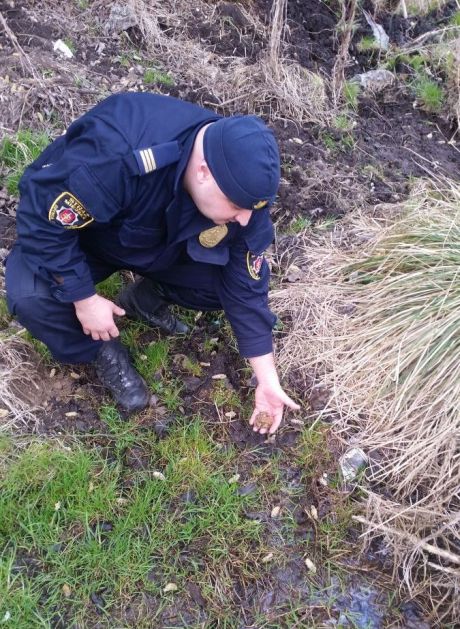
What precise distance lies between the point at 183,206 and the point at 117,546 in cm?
126

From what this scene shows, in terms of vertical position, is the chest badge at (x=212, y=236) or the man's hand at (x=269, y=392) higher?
the chest badge at (x=212, y=236)

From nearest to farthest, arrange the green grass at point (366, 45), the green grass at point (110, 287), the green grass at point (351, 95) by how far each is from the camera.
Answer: the green grass at point (110, 287) → the green grass at point (351, 95) → the green grass at point (366, 45)

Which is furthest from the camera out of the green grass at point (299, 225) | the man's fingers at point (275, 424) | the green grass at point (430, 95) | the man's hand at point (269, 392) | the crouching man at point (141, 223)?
the green grass at point (430, 95)

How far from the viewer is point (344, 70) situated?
4.58 m

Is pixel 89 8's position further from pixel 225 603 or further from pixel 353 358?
pixel 225 603

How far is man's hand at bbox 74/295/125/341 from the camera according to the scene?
220cm

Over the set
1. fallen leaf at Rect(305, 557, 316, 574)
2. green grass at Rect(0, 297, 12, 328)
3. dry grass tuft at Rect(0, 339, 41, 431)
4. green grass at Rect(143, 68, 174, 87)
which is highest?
green grass at Rect(143, 68, 174, 87)

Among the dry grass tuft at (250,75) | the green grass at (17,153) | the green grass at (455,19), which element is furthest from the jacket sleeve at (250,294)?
the green grass at (455,19)

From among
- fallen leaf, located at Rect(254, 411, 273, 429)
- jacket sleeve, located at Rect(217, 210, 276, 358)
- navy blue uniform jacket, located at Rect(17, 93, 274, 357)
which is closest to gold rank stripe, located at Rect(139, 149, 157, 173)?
navy blue uniform jacket, located at Rect(17, 93, 274, 357)

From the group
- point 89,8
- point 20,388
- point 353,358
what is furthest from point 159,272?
point 89,8

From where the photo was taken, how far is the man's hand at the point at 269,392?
7.64 ft

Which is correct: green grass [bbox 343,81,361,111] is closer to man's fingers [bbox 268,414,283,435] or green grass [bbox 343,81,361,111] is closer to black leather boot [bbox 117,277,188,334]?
black leather boot [bbox 117,277,188,334]

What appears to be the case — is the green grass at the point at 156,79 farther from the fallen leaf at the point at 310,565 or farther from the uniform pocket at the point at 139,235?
the fallen leaf at the point at 310,565

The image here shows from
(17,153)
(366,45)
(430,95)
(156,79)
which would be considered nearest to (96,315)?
(17,153)
